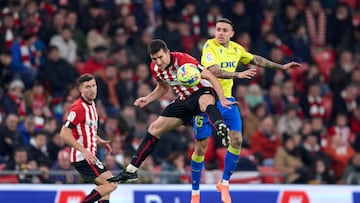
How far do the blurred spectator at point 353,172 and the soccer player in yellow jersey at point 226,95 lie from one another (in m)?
5.56

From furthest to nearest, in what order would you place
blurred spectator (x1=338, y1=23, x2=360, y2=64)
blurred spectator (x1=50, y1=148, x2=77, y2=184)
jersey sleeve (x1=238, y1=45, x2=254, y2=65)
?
blurred spectator (x1=338, y1=23, x2=360, y2=64) → blurred spectator (x1=50, y1=148, x2=77, y2=184) → jersey sleeve (x1=238, y1=45, x2=254, y2=65)

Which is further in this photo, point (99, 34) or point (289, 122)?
point (99, 34)

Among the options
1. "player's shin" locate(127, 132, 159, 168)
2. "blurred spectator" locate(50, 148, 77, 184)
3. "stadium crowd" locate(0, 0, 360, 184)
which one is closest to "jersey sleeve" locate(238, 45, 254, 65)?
"player's shin" locate(127, 132, 159, 168)

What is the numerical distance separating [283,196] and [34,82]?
5048 mm

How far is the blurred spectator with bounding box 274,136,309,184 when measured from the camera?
21688 millimetres

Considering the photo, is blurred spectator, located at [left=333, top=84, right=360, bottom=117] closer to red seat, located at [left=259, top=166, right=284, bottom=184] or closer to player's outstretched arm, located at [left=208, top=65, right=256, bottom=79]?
red seat, located at [left=259, top=166, right=284, bottom=184]

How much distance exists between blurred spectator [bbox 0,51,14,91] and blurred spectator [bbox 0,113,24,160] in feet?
4.82

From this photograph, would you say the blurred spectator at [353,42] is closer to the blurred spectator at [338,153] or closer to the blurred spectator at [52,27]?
the blurred spectator at [338,153]

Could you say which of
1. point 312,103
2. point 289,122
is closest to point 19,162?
point 289,122

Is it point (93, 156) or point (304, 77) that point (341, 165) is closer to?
point (304, 77)

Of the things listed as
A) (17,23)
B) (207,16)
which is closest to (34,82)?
(17,23)

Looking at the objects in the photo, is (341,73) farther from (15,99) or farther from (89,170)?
(89,170)

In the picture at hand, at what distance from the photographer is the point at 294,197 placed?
19.6 metres

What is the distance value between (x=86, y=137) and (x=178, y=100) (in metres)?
1.30
